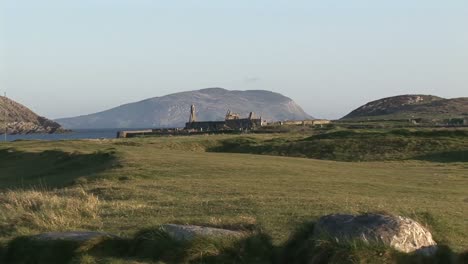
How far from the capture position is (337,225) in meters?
13.1

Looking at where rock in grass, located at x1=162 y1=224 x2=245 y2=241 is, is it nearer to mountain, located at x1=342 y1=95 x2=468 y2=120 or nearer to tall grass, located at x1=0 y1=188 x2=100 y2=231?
tall grass, located at x1=0 y1=188 x2=100 y2=231

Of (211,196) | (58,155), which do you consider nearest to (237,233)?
(211,196)

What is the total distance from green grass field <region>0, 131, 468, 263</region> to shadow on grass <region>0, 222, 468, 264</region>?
1.52 feet

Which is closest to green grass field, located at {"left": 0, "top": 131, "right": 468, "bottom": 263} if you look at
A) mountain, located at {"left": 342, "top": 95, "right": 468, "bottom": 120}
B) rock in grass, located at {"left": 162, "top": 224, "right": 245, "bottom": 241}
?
rock in grass, located at {"left": 162, "top": 224, "right": 245, "bottom": 241}

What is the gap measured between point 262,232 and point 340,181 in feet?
45.9

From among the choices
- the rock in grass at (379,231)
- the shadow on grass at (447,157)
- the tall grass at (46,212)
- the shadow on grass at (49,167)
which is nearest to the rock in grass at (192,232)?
the rock in grass at (379,231)

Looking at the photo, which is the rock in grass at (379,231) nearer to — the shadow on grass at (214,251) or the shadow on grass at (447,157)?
the shadow on grass at (214,251)

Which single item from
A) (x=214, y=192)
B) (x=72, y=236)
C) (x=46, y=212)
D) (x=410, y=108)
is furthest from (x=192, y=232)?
(x=410, y=108)

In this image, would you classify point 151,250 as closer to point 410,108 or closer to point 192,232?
point 192,232

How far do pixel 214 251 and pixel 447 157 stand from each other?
37.8 meters

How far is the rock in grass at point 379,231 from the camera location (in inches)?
488

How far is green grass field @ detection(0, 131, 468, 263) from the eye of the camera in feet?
53.2

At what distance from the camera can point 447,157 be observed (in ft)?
155

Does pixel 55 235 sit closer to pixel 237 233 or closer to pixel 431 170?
pixel 237 233
